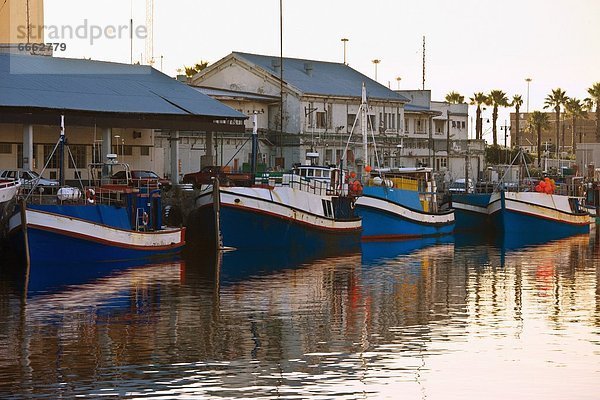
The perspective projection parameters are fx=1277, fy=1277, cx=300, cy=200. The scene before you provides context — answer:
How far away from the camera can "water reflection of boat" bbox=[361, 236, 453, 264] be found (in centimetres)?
6113

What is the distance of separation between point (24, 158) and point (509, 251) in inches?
989

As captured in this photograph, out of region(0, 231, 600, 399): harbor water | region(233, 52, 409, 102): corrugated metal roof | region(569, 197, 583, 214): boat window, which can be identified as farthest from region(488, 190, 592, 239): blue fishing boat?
region(0, 231, 600, 399): harbor water

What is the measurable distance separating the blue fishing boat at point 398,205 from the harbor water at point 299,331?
1608 cm

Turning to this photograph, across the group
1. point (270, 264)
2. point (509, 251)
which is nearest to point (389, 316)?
point (270, 264)

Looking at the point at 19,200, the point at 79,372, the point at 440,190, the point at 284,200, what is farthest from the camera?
the point at 440,190

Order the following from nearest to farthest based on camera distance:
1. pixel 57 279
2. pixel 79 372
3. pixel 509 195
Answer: pixel 79 372
pixel 57 279
pixel 509 195

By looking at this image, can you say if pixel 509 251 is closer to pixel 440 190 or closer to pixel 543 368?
pixel 440 190

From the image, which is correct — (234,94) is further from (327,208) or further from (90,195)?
(90,195)

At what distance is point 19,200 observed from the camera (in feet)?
161

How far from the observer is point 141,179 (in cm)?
5991

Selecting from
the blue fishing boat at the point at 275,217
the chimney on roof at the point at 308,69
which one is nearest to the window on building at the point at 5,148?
the blue fishing boat at the point at 275,217

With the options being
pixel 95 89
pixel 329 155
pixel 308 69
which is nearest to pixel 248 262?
pixel 95 89

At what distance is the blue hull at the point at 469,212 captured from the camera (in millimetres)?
85438

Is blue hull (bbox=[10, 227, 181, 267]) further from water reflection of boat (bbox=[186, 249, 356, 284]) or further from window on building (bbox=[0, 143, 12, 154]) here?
window on building (bbox=[0, 143, 12, 154])
